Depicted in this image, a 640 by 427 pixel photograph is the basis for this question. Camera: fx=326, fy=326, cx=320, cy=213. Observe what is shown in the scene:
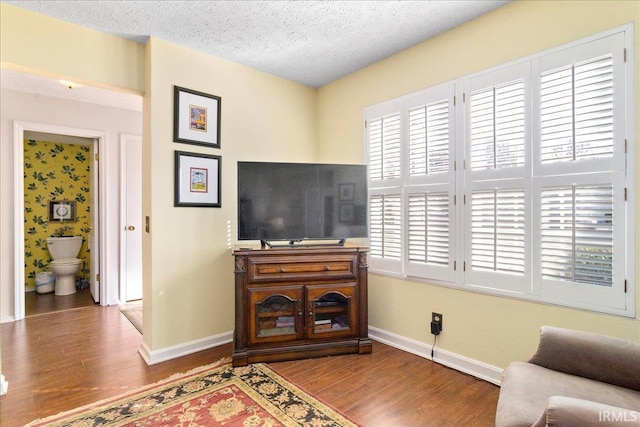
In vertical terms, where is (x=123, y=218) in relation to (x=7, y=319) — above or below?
above

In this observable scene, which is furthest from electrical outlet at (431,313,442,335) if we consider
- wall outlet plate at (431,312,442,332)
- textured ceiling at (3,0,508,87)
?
textured ceiling at (3,0,508,87)

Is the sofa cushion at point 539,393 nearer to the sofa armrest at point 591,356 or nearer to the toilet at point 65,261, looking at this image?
the sofa armrest at point 591,356

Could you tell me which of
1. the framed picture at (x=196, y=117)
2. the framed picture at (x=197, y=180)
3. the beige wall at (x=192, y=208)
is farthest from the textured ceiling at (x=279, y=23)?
the framed picture at (x=197, y=180)

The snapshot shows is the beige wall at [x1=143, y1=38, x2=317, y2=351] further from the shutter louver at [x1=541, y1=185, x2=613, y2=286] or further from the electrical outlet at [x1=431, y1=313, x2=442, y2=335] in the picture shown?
the shutter louver at [x1=541, y1=185, x2=613, y2=286]

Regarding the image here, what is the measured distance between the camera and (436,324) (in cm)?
254

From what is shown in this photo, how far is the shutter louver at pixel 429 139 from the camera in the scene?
250 cm

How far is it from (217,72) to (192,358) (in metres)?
2.46

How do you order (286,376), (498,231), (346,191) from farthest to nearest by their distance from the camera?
1. (346,191)
2. (286,376)
3. (498,231)

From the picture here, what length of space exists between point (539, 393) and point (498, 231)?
3.63 ft

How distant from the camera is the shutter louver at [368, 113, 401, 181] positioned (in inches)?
112

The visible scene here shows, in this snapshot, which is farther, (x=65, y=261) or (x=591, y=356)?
(x=65, y=261)

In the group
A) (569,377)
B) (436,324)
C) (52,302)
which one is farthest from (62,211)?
(569,377)

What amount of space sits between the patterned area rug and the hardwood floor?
0.11 meters

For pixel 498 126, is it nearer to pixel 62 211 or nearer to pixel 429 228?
pixel 429 228
